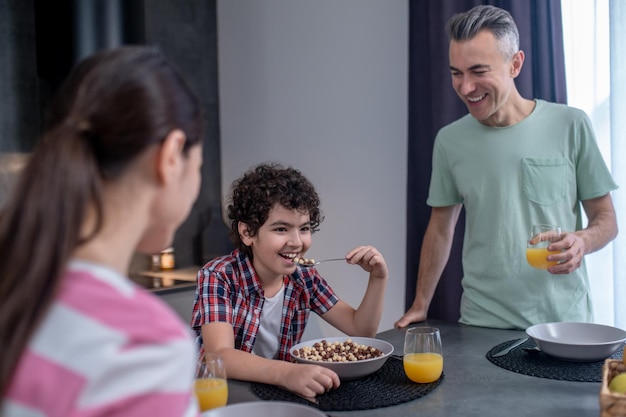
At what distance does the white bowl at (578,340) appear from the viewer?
5.17 feet

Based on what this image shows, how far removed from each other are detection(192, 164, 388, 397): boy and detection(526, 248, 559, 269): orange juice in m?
0.42

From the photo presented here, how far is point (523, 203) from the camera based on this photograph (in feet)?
6.88

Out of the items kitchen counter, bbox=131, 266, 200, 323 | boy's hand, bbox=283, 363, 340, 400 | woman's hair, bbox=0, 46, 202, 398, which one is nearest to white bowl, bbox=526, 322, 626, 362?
boy's hand, bbox=283, 363, 340, 400

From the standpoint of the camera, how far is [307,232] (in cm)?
190

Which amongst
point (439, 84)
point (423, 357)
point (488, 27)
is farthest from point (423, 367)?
point (439, 84)

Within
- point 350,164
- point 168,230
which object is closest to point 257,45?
point 350,164

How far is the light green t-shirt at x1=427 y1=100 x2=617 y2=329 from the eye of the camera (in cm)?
204

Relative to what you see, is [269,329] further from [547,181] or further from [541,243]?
[547,181]

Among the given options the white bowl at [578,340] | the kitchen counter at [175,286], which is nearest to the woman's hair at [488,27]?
the white bowl at [578,340]

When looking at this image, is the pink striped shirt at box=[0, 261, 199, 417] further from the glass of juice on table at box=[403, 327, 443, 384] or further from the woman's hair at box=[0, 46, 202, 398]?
the glass of juice on table at box=[403, 327, 443, 384]

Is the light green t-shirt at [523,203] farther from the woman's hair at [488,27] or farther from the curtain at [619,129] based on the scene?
the curtain at [619,129]

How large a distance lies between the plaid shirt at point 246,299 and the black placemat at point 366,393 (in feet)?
0.98

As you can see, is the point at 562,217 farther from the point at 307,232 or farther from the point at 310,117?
the point at 310,117

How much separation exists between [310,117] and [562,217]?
1917 mm
